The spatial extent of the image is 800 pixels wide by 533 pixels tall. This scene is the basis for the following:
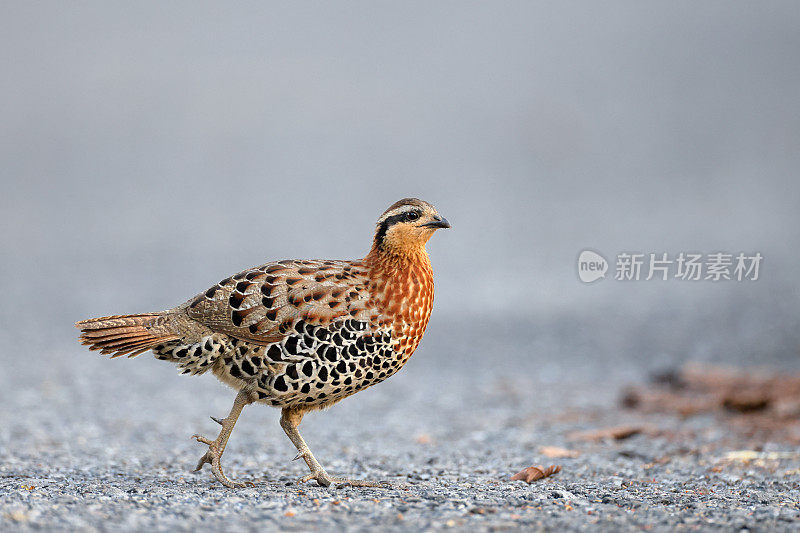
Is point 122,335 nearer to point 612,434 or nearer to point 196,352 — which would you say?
point 196,352

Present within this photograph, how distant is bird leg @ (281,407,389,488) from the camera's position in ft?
25.2

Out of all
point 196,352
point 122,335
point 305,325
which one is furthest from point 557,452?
point 122,335

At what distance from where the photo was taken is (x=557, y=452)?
32.9ft

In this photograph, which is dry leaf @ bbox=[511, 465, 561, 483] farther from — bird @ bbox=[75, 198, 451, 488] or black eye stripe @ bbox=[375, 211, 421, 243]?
black eye stripe @ bbox=[375, 211, 421, 243]

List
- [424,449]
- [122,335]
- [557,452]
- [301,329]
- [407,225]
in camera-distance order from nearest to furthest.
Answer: [301,329]
[122,335]
[407,225]
[557,452]
[424,449]

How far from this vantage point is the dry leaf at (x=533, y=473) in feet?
27.1

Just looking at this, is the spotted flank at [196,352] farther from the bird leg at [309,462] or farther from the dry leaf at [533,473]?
the dry leaf at [533,473]

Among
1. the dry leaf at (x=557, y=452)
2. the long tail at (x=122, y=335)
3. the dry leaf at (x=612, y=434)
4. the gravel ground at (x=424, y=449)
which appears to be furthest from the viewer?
the dry leaf at (x=612, y=434)

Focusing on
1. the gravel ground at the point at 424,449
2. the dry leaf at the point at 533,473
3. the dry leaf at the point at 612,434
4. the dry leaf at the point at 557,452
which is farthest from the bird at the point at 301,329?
the dry leaf at the point at 612,434

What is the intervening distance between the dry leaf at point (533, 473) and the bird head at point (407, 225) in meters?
2.20

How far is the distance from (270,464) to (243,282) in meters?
2.39


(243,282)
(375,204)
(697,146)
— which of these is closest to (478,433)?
(243,282)

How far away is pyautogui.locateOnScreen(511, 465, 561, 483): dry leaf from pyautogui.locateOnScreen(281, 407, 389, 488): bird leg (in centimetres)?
127

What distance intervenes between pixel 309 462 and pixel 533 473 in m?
2.01
